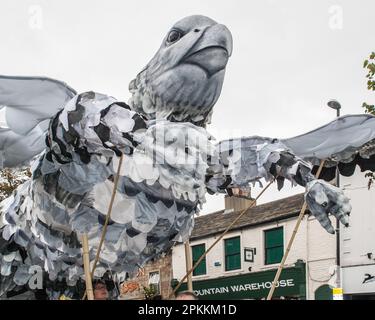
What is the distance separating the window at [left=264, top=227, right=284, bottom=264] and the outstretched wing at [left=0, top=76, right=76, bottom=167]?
1105 centimetres

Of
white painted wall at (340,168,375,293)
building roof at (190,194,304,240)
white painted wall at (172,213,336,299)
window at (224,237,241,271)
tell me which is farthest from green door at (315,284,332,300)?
window at (224,237,241,271)

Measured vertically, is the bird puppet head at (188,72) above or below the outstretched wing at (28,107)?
above

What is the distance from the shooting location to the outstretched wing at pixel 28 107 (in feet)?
13.0

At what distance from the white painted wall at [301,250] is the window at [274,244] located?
10cm

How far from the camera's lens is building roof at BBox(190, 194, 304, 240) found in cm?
1471

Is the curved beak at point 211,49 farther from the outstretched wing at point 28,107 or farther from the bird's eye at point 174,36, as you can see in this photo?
the outstretched wing at point 28,107

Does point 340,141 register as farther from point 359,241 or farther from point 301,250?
point 301,250

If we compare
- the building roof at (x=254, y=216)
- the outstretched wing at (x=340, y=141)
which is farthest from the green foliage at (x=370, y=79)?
the building roof at (x=254, y=216)

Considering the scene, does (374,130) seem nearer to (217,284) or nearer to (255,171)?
(255,171)

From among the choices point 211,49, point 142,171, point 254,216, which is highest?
point 254,216

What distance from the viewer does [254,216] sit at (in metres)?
15.6

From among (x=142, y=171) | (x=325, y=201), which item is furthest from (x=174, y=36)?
(x=325, y=201)

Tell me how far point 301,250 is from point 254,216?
4.55ft

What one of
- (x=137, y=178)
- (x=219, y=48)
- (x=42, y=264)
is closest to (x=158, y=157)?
(x=137, y=178)
